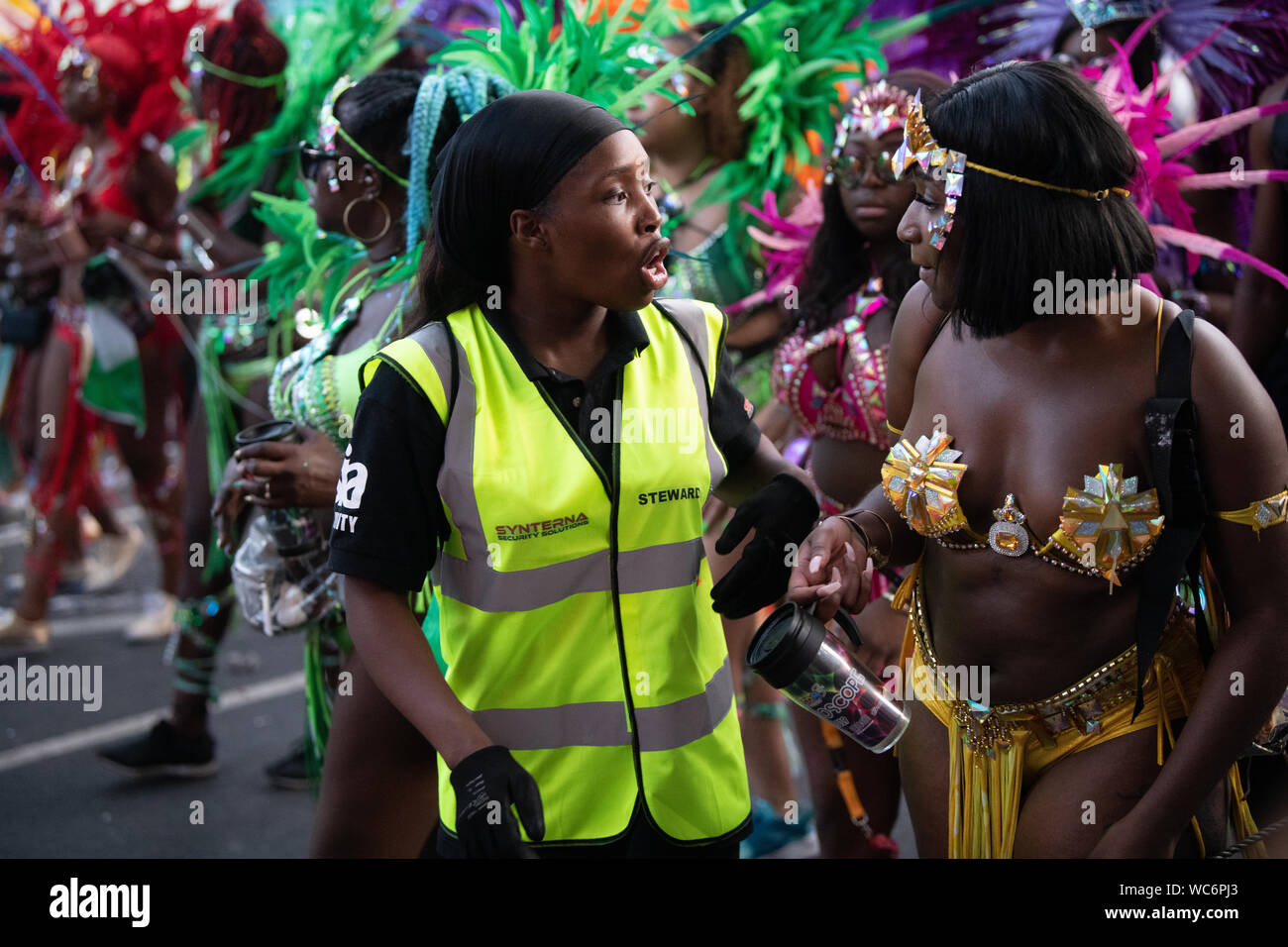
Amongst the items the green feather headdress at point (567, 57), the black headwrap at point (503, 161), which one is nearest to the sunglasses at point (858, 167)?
the green feather headdress at point (567, 57)

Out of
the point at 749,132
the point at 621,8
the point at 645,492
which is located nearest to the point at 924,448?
the point at 645,492

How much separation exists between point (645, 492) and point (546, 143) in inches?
21.7

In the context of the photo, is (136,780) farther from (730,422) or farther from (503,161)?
(503,161)

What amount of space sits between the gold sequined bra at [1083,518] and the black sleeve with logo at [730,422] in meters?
0.30

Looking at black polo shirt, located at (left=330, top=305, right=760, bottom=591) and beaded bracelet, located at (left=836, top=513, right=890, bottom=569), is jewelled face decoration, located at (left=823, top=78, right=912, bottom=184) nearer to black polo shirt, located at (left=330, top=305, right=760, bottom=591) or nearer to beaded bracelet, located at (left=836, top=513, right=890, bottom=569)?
beaded bracelet, located at (left=836, top=513, right=890, bottom=569)

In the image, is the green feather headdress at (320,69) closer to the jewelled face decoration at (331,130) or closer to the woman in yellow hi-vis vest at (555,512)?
the jewelled face decoration at (331,130)

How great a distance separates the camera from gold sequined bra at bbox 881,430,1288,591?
2170mm

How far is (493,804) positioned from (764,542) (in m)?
0.64

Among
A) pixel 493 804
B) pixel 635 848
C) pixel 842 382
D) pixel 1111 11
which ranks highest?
pixel 1111 11

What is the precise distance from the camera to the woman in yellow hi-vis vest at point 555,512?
6.86 feet

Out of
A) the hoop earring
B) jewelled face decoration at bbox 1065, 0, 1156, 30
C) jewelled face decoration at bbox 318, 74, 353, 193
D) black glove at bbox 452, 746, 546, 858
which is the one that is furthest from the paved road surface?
jewelled face decoration at bbox 1065, 0, 1156, 30

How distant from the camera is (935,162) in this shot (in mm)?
2262

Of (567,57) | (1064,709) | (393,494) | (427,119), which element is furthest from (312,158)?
(1064,709)

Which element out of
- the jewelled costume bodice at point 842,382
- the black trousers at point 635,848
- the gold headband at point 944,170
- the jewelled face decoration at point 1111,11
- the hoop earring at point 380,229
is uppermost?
the jewelled face decoration at point 1111,11
